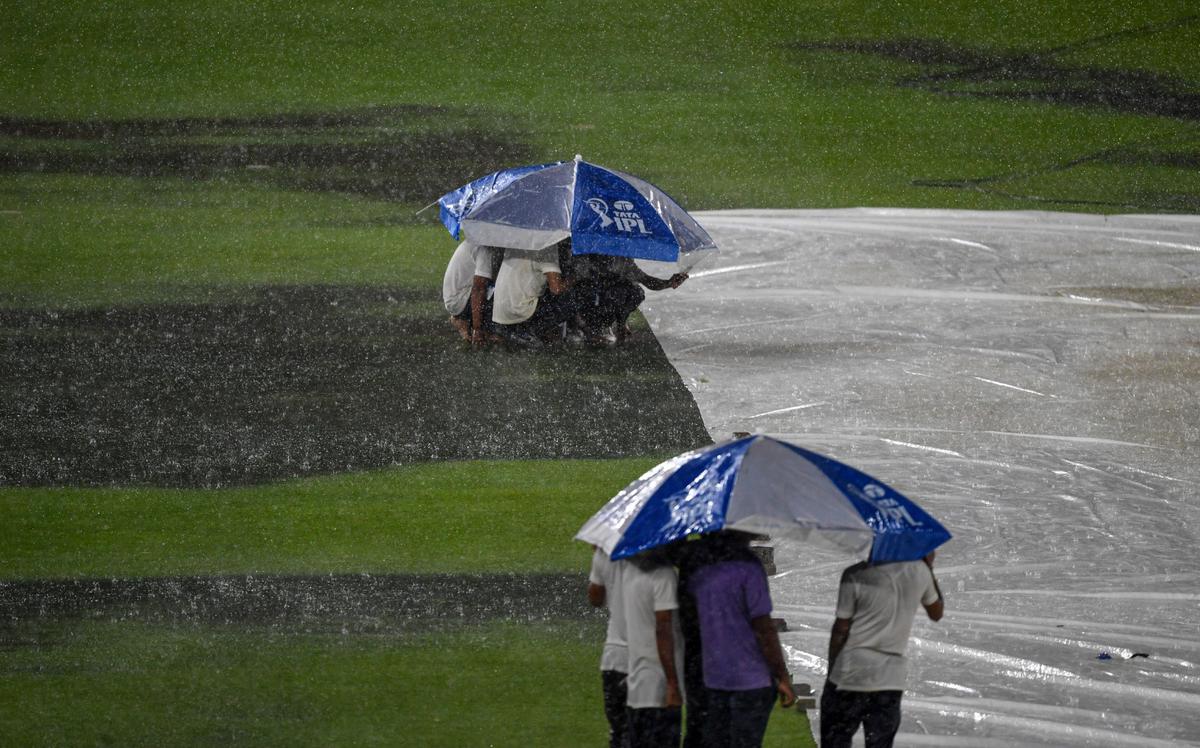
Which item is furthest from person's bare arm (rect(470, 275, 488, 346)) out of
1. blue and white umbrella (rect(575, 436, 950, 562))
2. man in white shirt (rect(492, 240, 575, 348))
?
blue and white umbrella (rect(575, 436, 950, 562))

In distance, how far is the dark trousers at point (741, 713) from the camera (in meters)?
6.13

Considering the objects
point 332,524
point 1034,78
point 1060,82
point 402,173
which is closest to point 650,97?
point 402,173

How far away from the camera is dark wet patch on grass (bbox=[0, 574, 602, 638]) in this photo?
28.1 ft

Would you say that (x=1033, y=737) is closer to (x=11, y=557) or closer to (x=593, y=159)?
(x=11, y=557)

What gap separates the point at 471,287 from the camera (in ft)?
44.2

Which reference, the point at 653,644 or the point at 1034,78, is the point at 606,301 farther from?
the point at 1034,78

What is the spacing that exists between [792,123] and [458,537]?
1471 centimetres

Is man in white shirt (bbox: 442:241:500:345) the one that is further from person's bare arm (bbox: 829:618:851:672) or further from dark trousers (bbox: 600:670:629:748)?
person's bare arm (bbox: 829:618:851:672)

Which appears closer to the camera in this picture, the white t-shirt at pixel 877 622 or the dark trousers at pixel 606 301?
the white t-shirt at pixel 877 622

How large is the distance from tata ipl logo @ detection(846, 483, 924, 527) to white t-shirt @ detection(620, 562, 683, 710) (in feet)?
2.78

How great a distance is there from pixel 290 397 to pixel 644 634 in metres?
6.84

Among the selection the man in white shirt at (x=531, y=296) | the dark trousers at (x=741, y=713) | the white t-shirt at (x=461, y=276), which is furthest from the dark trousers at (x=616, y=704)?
the white t-shirt at (x=461, y=276)

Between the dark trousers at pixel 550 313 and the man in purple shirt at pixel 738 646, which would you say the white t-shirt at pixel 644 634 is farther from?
the dark trousers at pixel 550 313

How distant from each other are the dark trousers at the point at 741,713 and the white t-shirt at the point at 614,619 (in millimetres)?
386
